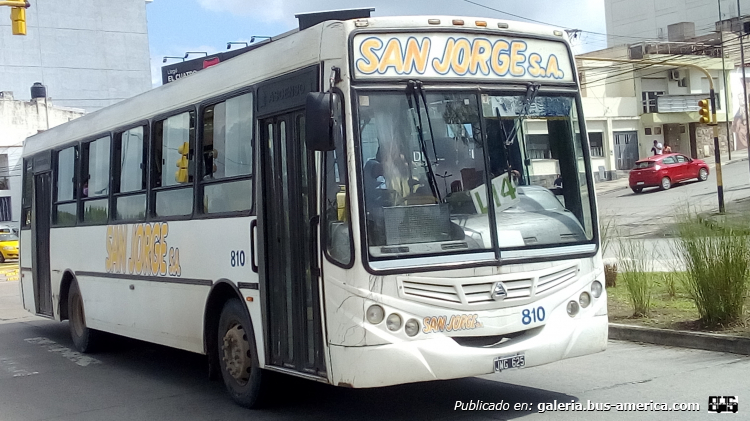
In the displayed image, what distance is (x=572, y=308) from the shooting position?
6926 mm

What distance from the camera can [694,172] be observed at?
4306cm

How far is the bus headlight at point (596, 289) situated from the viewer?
7098 mm

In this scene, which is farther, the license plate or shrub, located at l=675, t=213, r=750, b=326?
shrub, located at l=675, t=213, r=750, b=326

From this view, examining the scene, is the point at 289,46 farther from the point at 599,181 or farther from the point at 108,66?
the point at 108,66

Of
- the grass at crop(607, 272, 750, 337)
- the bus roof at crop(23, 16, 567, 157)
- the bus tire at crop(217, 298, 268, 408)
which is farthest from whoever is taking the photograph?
the grass at crop(607, 272, 750, 337)

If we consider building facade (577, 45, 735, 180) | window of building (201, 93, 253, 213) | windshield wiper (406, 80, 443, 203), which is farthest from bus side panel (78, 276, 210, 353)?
building facade (577, 45, 735, 180)

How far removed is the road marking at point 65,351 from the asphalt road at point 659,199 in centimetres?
1817

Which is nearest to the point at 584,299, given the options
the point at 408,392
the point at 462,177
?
the point at 462,177

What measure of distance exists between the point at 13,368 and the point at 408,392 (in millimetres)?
5775

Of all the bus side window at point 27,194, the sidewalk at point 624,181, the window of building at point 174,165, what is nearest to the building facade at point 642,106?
the sidewalk at point 624,181

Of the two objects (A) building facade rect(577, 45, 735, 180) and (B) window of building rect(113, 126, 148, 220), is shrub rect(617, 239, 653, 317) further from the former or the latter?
(A) building facade rect(577, 45, 735, 180)

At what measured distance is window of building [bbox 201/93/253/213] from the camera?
7754mm

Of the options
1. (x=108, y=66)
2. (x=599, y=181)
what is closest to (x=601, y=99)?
(x=599, y=181)

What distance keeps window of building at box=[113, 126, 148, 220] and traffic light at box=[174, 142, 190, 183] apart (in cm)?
96
